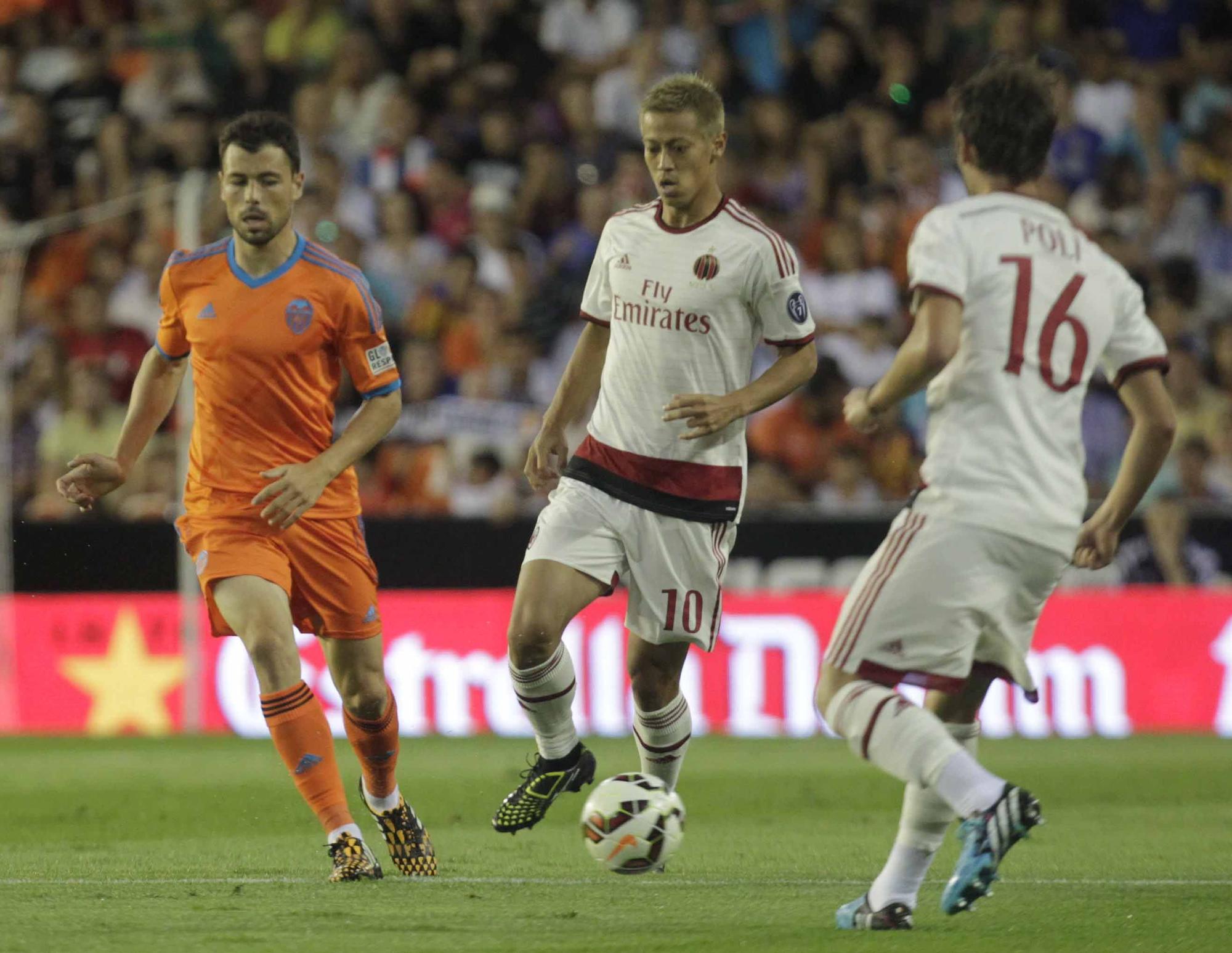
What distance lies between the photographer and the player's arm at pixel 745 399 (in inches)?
237

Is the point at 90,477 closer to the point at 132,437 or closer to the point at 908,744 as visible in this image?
the point at 132,437

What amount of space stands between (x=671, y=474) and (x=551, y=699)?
2.65ft

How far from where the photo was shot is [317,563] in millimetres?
6406

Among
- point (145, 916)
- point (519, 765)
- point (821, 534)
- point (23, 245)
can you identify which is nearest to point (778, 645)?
point (821, 534)

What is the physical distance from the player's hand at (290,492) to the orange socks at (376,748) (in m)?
0.75

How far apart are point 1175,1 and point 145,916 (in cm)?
1416

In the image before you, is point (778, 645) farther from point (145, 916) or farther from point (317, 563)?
point (145, 916)

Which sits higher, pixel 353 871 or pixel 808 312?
pixel 808 312

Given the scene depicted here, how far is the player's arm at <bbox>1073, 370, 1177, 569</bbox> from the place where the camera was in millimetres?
5086

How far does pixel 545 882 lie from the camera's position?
6352 millimetres

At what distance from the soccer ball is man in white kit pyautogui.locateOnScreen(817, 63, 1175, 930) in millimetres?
1142

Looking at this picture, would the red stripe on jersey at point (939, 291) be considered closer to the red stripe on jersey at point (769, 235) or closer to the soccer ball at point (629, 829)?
the red stripe on jersey at point (769, 235)

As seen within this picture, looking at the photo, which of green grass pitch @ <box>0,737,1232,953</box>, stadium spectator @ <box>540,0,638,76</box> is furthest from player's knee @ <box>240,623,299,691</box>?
stadium spectator @ <box>540,0,638,76</box>

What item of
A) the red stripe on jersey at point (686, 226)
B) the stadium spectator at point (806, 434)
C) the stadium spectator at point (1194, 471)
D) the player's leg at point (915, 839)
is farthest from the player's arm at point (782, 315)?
the stadium spectator at point (1194, 471)
